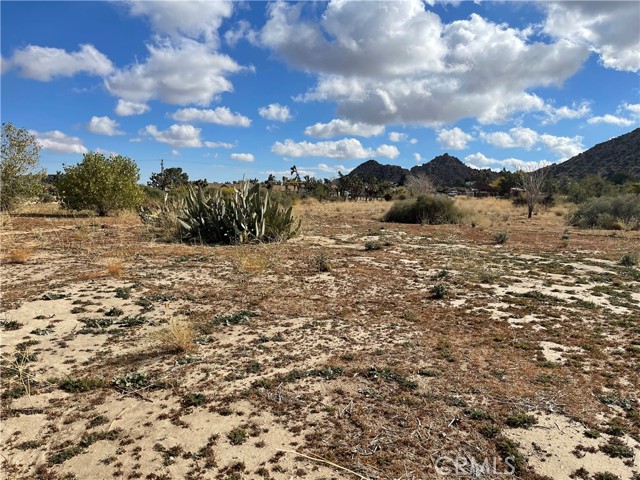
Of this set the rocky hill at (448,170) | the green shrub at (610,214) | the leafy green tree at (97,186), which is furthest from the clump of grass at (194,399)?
the rocky hill at (448,170)

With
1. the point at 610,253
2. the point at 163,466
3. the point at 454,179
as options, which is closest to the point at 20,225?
the point at 163,466

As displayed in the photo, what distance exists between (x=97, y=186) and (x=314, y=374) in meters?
18.4

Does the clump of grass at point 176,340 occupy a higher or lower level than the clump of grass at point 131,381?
higher

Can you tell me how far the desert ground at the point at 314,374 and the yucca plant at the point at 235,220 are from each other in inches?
168

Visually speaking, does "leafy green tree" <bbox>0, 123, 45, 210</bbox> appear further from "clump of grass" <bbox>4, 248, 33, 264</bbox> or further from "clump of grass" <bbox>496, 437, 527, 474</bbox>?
"clump of grass" <bbox>496, 437, 527, 474</bbox>

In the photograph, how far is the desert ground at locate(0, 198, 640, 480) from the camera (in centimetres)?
295

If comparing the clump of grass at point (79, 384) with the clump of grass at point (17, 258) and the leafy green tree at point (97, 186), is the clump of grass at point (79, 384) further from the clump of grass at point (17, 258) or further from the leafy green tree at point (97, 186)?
the leafy green tree at point (97, 186)

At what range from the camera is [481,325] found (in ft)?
18.1

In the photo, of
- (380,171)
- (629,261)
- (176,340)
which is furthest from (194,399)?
(380,171)

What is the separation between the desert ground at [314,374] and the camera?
295 centimetres

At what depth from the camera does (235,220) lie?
12.5 m

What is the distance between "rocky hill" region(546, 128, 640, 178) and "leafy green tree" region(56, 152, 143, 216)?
190 ft

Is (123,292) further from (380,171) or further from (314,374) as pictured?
(380,171)

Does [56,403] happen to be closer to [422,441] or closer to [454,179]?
[422,441]
